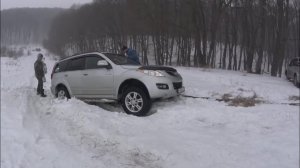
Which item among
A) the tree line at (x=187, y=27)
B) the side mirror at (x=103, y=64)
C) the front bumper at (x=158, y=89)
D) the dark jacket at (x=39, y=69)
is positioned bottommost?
the front bumper at (x=158, y=89)

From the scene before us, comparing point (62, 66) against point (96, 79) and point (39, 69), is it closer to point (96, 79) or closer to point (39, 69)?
point (96, 79)

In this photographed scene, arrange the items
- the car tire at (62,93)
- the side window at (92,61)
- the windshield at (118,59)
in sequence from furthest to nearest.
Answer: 1. the car tire at (62,93)
2. the side window at (92,61)
3. the windshield at (118,59)

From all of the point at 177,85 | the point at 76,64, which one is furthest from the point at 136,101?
the point at 76,64

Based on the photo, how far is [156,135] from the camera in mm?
8000

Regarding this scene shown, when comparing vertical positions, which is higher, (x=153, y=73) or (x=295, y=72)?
(x=153, y=73)

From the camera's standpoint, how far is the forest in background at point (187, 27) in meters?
33.0

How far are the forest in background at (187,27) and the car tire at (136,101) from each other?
17337mm

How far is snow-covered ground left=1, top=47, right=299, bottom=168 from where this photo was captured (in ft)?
21.3

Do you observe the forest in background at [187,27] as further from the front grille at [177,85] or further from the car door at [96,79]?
the front grille at [177,85]

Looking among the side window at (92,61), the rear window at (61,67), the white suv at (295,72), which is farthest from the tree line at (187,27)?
the side window at (92,61)

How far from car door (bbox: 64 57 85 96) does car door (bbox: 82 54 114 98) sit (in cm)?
18

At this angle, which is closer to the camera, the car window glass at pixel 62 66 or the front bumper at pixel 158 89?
the front bumper at pixel 158 89

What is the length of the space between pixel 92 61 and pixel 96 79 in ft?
2.10

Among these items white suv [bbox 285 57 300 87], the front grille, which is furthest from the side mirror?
white suv [bbox 285 57 300 87]
